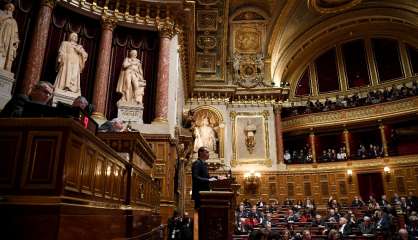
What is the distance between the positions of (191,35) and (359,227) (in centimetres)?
882

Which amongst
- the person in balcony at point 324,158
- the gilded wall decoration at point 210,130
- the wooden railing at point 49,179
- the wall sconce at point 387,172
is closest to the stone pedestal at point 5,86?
the wooden railing at point 49,179

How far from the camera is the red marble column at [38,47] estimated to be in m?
6.92

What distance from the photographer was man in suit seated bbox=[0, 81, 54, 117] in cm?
281

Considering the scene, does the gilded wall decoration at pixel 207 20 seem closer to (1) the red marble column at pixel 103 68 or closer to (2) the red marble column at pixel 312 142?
(1) the red marble column at pixel 103 68

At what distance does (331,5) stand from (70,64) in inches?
609

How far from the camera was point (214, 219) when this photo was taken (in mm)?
3838

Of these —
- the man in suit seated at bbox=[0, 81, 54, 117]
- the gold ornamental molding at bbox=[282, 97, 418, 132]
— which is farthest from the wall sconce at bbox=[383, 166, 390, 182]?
the man in suit seated at bbox=[0, 81, 54, 117]

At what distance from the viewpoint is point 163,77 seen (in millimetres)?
8617

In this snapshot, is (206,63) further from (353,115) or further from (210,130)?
(353,115)

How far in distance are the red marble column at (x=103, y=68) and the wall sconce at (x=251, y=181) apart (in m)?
10.3

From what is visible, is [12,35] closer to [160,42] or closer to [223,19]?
[160,42]

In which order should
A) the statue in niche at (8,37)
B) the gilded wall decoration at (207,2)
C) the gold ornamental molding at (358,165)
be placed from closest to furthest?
the statue in niche at (8,37) → the gilded wall decoration at (207,2) → the gold ornamental molding at (358,165)

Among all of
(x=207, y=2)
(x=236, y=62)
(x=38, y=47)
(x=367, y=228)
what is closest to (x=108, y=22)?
(x=38, y=47)

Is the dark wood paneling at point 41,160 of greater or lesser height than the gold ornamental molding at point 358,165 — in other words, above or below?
below
